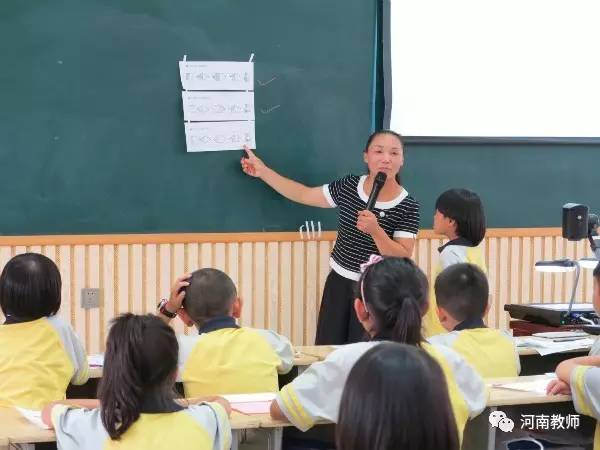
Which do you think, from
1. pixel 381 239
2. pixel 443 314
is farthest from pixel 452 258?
pixel 443 314

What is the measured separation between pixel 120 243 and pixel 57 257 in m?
0.33

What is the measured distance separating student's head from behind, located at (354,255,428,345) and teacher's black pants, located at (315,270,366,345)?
232cm

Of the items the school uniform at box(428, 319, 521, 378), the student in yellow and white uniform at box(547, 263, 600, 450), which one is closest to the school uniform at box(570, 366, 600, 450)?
the student in yellow and white uniform at box(547, 263, 600, 450)

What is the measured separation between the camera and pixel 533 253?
21.6ft

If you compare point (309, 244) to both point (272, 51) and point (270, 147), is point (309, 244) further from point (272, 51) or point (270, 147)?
point (272, 51)

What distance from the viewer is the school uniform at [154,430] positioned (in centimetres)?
266

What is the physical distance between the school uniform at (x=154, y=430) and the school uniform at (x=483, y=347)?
1113 millimetres

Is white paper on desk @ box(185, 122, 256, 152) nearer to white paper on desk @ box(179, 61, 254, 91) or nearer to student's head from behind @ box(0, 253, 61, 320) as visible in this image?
white paper on desk @ box(179, 61, 254, 91)

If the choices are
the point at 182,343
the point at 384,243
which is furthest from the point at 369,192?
the point at 182,343

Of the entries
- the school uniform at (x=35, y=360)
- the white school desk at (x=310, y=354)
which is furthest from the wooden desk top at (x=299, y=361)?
the school uniform at (x=35, y=360)

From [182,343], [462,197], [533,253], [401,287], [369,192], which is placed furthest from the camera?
[533,253]

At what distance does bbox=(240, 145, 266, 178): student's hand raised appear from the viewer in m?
5.78

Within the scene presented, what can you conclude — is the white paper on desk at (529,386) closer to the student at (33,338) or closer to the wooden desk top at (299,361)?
the wooden desk top at (299,361)

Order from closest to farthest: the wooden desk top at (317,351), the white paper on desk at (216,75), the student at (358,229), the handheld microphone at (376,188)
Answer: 1. the wooden desk top at (317,351)
2. the handheld microphone at (376,188)
3. the student at (358,229)
4. the white paper on desk at (216,75)
